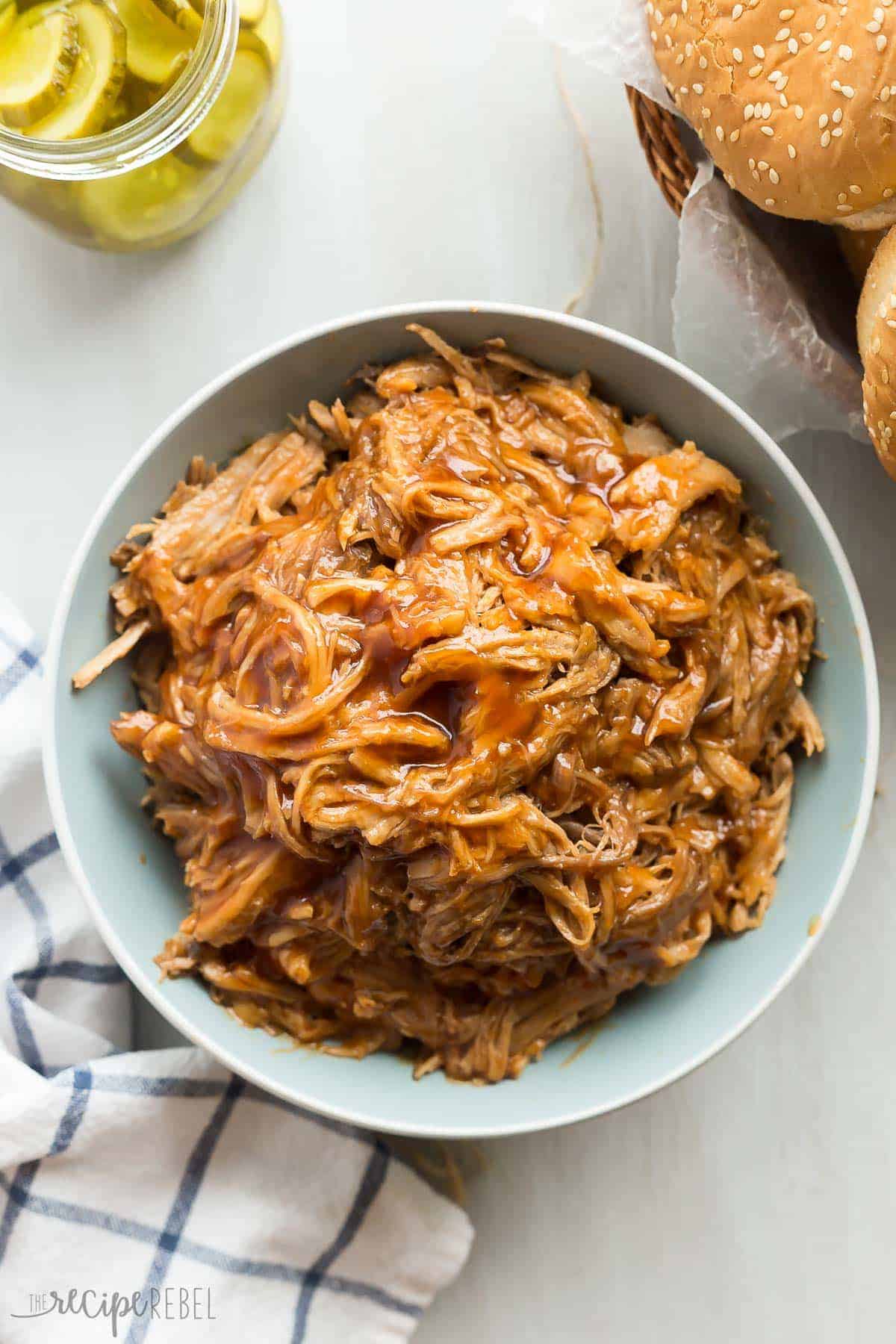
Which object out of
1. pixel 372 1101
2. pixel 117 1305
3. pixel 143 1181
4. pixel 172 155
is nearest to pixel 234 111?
pixel 172 155

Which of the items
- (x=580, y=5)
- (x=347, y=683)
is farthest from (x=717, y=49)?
(x=347, y=683)

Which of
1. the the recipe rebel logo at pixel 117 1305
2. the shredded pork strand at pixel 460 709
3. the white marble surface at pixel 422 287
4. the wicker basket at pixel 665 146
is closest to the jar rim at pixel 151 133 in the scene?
the white marble surface at pixel 422 287

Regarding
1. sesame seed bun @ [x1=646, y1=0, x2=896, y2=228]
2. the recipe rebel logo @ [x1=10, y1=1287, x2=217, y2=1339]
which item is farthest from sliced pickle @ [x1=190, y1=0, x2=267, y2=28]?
the recipe rebel logo @ [x1=10, y1=1287, x2=217, y2=1339]

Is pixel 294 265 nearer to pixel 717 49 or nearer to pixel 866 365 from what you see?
pixel 717 49

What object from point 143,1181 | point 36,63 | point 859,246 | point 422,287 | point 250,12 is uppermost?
point 36,63

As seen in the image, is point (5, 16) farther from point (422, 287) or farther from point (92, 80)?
point (422, 287)

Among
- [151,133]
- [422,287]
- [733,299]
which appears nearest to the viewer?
[151,133]

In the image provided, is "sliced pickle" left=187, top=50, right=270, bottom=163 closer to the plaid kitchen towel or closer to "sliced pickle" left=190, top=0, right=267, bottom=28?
"sliced pickle" left=190, top=0, right=267, bottom=28

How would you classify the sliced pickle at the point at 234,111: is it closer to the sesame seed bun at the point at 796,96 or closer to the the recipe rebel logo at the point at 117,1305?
the sesame seed bun at the point at 796,96
